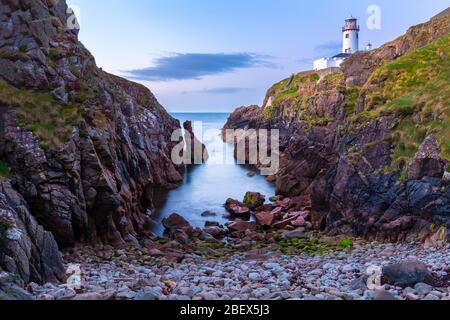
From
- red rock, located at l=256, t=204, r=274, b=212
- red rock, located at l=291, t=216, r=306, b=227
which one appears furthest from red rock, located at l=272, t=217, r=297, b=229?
red rock, located at l=256, t=204, r=274, b=212

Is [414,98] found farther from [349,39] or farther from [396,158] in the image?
[349,39]

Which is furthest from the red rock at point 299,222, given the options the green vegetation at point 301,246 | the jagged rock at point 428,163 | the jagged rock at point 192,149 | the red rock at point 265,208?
the jagged rock at point 192,149

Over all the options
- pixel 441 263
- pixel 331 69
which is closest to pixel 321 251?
pixel 441 263

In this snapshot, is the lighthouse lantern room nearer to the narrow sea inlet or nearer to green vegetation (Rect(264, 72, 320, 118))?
green vegetation (Rect(264, 72, 320, 118))

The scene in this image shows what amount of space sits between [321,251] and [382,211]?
478 centimetres

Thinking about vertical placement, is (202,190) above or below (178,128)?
below

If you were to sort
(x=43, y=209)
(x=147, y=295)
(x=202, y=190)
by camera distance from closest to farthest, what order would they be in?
1. (x=147, y=295)
2. (x=43, y=209)
3. (x=202, y=190)

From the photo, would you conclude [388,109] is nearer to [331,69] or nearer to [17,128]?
[17,128]

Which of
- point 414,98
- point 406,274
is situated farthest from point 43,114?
point 414,98

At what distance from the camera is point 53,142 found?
25.1m

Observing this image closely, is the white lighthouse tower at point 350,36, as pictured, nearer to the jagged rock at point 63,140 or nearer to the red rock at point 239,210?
the red rock at point 239,210

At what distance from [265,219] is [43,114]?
2194cm

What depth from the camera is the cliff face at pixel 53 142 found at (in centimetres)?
2233

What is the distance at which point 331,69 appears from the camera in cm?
10631
